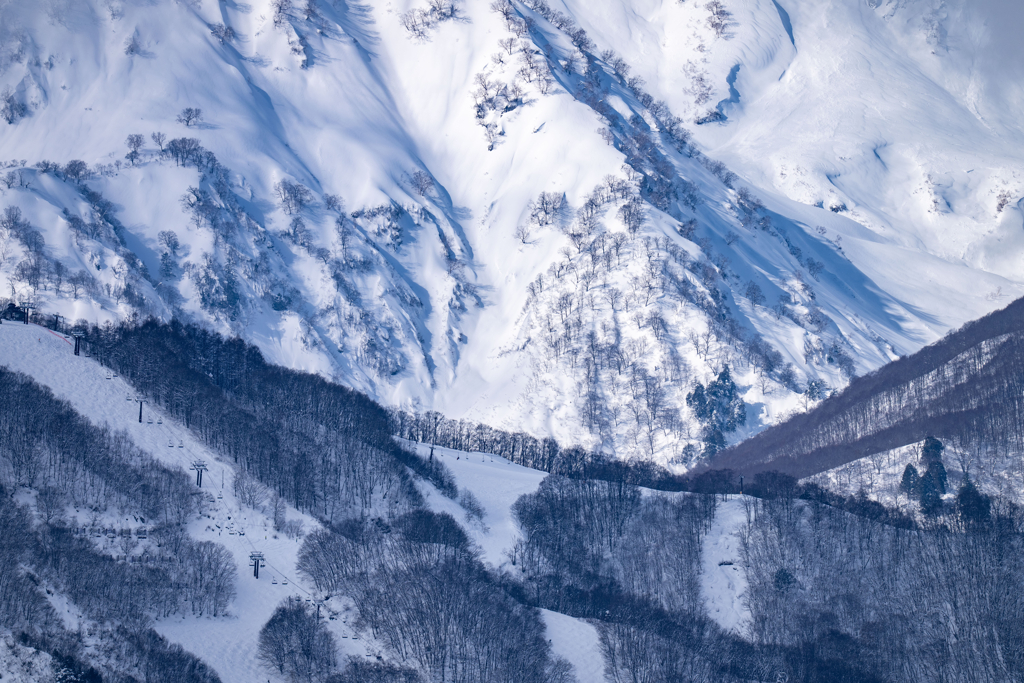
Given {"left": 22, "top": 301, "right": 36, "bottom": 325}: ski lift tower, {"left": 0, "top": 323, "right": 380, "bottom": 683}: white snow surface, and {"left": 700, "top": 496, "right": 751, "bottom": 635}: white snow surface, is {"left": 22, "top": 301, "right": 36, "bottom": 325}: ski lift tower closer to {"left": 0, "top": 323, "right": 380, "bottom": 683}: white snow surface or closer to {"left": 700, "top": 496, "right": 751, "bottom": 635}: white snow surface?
{"left": 0, "top": 323, "right": 380, "bottom": 683}: white snow surface

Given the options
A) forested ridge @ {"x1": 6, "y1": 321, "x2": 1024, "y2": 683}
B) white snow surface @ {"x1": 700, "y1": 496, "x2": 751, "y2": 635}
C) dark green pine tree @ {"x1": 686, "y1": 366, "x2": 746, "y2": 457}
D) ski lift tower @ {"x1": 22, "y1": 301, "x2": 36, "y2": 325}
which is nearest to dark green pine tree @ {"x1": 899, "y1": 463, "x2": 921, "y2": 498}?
forested ridge @ {"x1": 6, "y1": 321, "x2": 1024, "y2": 683}

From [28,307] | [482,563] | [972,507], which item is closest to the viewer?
[482,563]

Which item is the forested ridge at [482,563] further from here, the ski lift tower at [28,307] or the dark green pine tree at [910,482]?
the ski lift tower at [28,307]

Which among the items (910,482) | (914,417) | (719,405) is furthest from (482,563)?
(719,405)

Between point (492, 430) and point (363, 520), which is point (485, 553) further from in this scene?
point (492, 430)

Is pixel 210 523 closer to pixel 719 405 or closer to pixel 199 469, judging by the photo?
pixel 199 469

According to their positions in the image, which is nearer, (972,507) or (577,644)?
(577,644)

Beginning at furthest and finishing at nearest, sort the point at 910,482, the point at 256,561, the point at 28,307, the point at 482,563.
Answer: the point at 28,307, the point at 910,482, the point at 482,563, the point at 256,561

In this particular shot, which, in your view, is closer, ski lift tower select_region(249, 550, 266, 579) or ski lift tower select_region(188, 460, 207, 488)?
ski lift tower select_region(249, 550, 266, 579)

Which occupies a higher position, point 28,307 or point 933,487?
point 28,307
